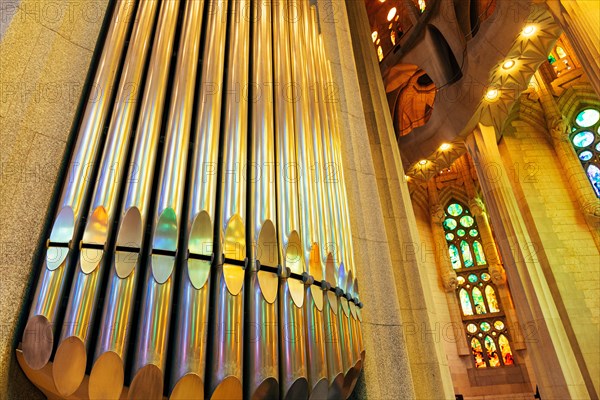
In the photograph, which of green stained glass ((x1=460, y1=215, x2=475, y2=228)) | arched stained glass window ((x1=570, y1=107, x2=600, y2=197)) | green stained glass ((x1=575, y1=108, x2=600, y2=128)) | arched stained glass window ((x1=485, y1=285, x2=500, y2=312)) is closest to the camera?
arched stained glass window ((x1=570, y1=107, x2=600, y2=197))

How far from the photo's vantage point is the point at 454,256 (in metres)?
15.8

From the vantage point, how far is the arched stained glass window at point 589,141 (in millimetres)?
9866

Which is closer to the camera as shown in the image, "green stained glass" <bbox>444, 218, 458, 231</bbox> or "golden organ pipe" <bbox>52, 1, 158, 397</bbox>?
"golden organ pipe" <bbox>52, 1, 158, 397</bbox>

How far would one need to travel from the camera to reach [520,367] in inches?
529

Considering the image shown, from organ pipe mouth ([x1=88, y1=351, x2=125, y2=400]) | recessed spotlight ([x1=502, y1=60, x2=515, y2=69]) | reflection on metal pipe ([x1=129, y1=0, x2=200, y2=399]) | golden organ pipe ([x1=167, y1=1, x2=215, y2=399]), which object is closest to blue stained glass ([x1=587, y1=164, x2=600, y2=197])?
recessed spotlight ([x1=502, y1=60, x2=515, y2=69])

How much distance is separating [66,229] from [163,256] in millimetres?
284

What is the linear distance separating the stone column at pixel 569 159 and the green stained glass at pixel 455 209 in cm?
612

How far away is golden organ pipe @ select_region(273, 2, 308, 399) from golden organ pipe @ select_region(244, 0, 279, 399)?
0.04 meters

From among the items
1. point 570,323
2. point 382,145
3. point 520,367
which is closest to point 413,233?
point 382,145

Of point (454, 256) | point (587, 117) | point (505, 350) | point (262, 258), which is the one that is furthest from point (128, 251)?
point (454, 256)

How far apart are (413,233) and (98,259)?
300cm

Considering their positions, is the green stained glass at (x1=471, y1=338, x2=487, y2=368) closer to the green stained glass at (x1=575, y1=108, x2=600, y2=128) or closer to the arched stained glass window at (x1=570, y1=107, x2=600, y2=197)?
the arched stained glass window at (x1=570, y1=107, x2=600, y2=197)

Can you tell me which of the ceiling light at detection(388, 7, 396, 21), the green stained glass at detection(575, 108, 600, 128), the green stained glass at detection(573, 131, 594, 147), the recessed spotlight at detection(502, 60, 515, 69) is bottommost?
the green stained glass at detection(573, 131, 594, 147)

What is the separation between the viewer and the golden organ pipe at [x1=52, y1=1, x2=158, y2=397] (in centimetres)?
95
